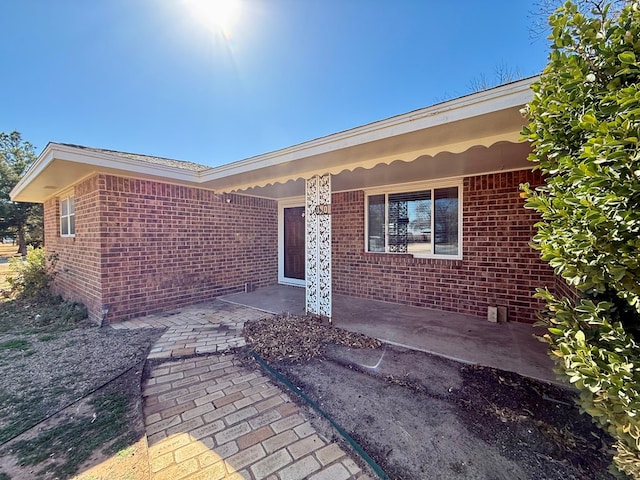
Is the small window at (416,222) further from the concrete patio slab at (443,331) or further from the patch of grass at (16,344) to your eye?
the patch of grass at (16,344)

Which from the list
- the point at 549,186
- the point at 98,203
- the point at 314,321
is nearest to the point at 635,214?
the point at 549,186

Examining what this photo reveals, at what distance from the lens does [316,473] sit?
5.59 feet

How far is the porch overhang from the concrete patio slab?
2490 millimetres

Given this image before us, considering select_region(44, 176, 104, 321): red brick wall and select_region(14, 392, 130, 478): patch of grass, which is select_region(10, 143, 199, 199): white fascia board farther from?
Result: select_region(14, 392, 130, 478): patch of grass

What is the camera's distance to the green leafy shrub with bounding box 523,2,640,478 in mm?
1126

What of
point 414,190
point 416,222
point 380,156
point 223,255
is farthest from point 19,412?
point 414,190

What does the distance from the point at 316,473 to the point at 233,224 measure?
5.73 m

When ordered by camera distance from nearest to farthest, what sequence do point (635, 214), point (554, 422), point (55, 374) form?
point (635, 214) → point (554, 422) → point (55, 374)

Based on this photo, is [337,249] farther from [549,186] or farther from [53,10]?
[53,10]

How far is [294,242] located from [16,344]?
552 cm

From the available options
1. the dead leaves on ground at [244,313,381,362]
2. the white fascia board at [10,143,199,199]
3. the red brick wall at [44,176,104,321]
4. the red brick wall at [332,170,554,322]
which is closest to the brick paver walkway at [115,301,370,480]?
the dead leaves on ground at [244,313,381,362]

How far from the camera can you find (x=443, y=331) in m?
4.20

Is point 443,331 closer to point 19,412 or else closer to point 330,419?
point 330,419

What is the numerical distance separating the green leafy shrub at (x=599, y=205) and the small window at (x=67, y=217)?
26.5 feet
